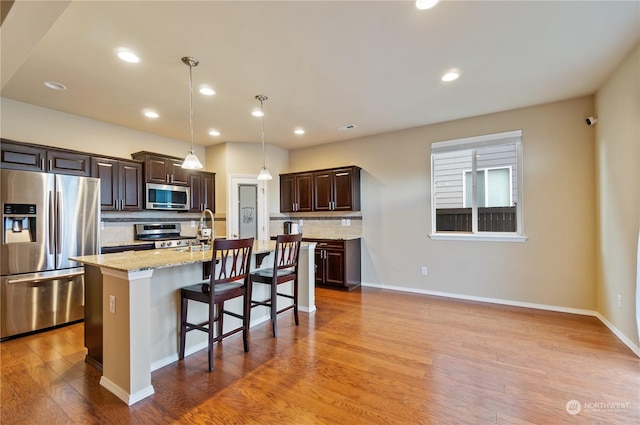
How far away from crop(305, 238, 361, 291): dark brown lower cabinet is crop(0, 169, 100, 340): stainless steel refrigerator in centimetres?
324

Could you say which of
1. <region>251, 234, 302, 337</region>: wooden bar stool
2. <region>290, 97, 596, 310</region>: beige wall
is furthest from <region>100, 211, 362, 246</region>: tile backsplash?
<region>251, 234, 302, 337</region>: wooden bar stool

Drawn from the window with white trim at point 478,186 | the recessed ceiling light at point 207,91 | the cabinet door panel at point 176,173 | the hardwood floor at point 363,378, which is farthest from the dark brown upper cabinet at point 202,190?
the window with white trim at point 478,186

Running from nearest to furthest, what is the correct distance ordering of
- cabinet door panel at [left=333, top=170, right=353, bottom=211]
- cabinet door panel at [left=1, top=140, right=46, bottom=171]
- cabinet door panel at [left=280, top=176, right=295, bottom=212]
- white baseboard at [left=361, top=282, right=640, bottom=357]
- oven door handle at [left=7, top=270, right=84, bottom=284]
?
white baseboard at [left=361, top=282, right=640, bottom=357] → oven door handle at [left=7, top=270, right=84, bottom=284] → cabinet door panel at [left=1, top=140, right=46, bottom=171] → cabinet door panel at [left=333, top=170, right=353, bottom=211] → cabinet door panel at [left=280, top=176, right=295, bottom=212]

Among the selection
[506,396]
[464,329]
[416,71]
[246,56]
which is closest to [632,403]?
[506,396]

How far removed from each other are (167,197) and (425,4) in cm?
446

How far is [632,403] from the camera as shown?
6.28 feet

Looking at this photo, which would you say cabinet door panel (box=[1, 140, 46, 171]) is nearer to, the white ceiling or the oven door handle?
the white ceiling

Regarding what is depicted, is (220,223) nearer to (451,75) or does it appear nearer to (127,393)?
(127,393)

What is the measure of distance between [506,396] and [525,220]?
2690 millimetres

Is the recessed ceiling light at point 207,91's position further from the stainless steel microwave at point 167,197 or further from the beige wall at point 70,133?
the beige wall at point 70,133

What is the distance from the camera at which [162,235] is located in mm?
4852

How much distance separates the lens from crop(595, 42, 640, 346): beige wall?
2.57 meters

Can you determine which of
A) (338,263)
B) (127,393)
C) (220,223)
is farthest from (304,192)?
(127,393)

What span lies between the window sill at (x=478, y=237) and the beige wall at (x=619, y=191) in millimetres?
844
